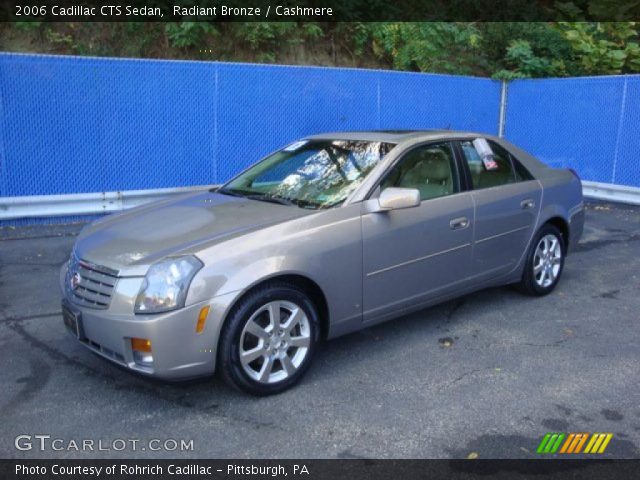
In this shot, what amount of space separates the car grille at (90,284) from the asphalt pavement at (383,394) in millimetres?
574

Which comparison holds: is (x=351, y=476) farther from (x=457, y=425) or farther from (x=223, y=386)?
(x=223, y=386)

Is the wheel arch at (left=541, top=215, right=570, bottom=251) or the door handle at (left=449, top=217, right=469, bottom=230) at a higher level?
the door handle at (left=449, top=217, right=469, bottom=230)

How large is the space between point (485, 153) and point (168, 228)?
2.79 metres

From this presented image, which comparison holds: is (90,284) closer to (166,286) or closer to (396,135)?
(166,286)

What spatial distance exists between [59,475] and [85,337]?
923 mm

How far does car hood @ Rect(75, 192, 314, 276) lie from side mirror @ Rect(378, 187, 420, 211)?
0.51m

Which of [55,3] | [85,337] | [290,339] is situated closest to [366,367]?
[290,339]

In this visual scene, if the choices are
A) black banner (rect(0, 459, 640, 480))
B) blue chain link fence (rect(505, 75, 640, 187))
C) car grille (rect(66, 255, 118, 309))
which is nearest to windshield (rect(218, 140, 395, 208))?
car grille (rect(66, 255, 118, 309))

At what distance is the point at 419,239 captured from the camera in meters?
4.48

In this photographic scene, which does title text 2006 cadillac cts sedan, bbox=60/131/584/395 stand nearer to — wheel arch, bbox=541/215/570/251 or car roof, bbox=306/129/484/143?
car roof, bbox=306/129/484/143

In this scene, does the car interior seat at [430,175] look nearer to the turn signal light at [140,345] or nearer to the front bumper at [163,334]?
the front bumper at [163,334]

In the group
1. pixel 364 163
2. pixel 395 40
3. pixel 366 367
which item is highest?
pixel 395 40

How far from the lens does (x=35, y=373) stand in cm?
414

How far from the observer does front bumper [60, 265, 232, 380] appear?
133 inches
